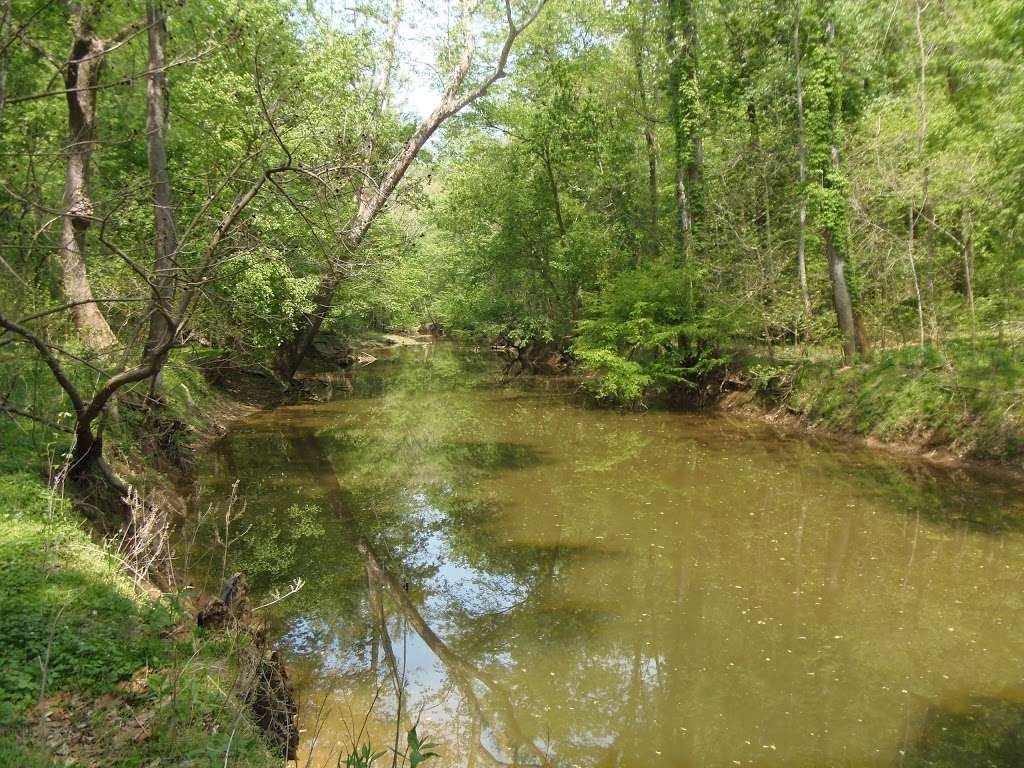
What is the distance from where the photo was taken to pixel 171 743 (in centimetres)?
322

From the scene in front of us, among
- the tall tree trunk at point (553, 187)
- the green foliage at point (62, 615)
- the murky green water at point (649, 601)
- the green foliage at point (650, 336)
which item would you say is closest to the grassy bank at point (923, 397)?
the murky green water at point (649, 601)

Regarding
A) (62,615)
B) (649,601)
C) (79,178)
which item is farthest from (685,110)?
(62,615)

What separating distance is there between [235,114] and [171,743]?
13184 millimetres

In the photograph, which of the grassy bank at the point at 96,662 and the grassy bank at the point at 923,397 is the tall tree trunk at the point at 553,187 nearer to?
the grassy bank at the point at 923,397

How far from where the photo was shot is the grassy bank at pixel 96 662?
10.5 ft

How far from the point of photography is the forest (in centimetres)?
545

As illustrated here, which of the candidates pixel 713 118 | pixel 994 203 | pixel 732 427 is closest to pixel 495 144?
pixel 713 118

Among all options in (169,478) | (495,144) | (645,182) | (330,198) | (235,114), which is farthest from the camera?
(495,144)

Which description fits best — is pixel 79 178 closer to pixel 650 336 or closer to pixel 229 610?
pixel 229 610

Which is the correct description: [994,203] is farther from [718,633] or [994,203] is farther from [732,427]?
[718,633]

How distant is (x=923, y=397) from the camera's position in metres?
13.5

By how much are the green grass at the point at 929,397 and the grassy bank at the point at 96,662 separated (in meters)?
13.2

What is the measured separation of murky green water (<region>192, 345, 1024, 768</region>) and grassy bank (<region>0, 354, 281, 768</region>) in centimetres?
82

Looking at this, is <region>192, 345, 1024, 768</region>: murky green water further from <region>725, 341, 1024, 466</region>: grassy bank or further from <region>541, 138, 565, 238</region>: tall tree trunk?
<region>541, 138, 565, 238</region>: tall tree trunk
